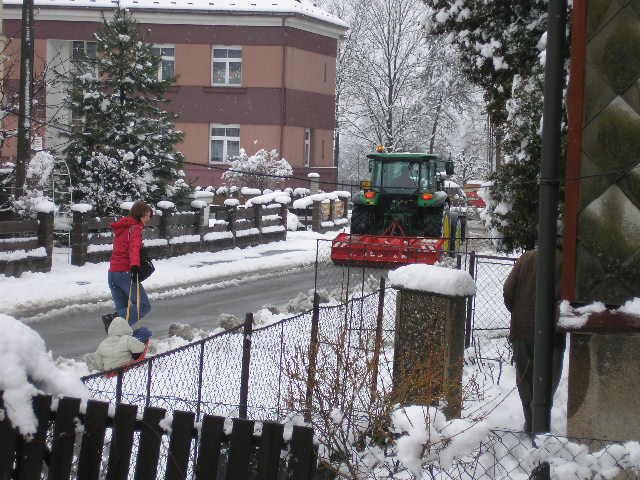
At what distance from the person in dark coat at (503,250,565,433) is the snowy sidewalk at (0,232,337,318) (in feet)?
27.8

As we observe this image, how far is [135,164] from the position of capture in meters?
21.2

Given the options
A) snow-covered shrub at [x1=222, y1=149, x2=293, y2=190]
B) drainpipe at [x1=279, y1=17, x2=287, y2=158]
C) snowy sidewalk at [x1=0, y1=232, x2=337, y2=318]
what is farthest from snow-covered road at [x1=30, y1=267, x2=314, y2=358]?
drainpipe at [x1=279, y1=17, x2=287, y2=158]

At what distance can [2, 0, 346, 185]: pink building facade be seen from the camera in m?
35.8

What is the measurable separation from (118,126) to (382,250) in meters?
6.64

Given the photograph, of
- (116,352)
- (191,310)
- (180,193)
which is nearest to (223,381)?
(116,352)

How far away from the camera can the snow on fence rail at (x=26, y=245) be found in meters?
16.8

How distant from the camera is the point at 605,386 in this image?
18.3 feet

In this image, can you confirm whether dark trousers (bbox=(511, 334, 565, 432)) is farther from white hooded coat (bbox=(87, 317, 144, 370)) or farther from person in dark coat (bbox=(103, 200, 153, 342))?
person in dark coat (bbox=(103, 200, 153, 342))

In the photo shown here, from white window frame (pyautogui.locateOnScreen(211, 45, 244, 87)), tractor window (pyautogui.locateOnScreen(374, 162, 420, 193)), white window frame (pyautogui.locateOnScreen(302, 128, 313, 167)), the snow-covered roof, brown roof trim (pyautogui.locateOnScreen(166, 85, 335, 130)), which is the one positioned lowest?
tractor window (pyautogui.locateOnScreen(374, 162, 420, 193))

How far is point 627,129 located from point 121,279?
6772 mm

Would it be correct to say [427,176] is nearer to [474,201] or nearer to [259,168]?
[259,168]

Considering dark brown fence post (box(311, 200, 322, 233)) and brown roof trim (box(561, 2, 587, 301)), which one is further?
dark brown fence post (box(311, 200, 322, 233))

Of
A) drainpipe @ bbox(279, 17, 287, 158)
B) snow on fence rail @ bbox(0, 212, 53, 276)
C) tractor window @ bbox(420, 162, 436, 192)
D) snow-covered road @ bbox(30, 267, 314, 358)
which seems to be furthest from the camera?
drainpipe @ bbox(279, 17, 287, 158)

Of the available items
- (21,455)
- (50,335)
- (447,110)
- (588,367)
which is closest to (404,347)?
(588,367)
